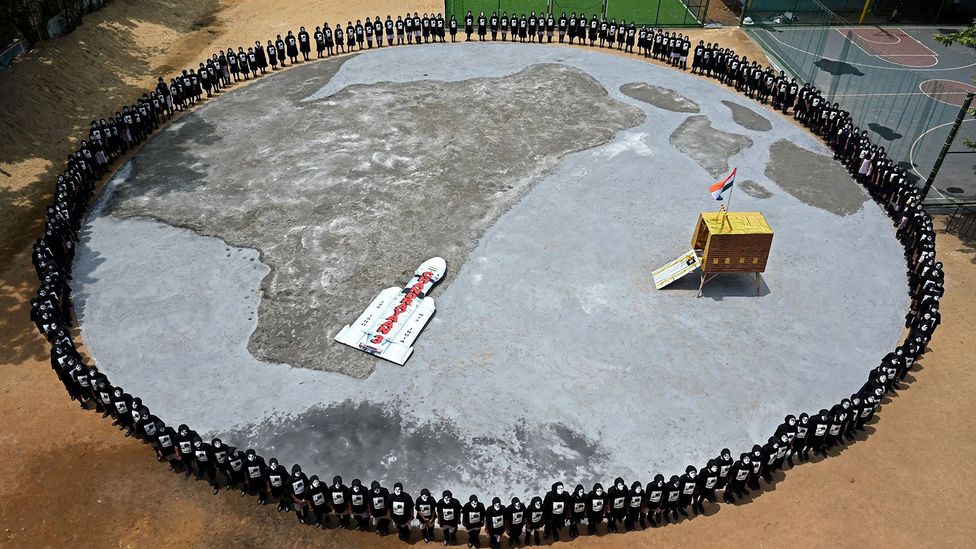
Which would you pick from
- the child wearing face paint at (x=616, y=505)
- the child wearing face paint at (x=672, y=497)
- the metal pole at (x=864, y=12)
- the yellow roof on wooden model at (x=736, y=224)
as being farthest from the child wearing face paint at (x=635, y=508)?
the metal pole at (x=864, y=12)

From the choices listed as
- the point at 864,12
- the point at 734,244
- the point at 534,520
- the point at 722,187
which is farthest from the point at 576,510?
the point at 864,12

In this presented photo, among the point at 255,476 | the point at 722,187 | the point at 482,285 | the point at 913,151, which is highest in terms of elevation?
the point at 722,187

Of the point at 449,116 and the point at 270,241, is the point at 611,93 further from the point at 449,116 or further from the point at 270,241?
the point at 270,241

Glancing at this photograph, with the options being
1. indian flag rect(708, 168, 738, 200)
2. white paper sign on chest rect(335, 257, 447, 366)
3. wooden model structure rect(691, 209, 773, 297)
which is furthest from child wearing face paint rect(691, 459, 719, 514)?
indian flag rect(708, 168, 738, 200)

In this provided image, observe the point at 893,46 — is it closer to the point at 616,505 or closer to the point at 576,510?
the point at 616,505

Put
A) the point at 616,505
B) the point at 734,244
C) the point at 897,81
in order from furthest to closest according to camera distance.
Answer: the point at 897,81, the point at 734,244, the point at 616,505

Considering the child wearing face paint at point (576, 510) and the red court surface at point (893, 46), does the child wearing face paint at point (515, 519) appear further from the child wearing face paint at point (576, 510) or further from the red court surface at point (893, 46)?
the red court surface at point (893, 46)

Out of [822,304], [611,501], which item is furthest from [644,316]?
[611,501]

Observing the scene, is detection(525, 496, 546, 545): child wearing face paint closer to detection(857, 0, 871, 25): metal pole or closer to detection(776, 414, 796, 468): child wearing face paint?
detection(776, 414, 796, 468): child wearing face paint
